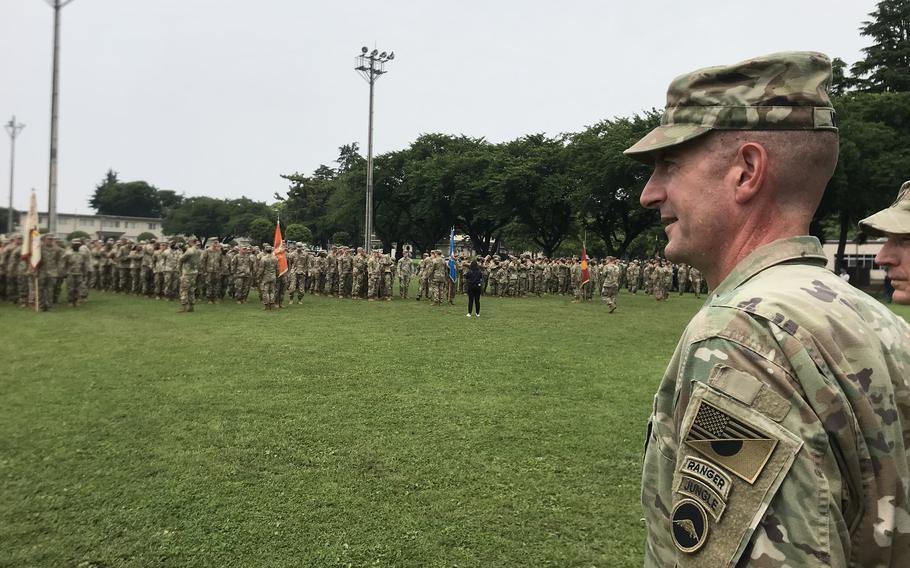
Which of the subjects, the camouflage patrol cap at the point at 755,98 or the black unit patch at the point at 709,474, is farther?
the camouflage patrol cap at the point at 755,98

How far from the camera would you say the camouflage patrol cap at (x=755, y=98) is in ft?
3.85

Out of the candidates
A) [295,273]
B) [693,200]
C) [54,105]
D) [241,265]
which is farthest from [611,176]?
[693,200]

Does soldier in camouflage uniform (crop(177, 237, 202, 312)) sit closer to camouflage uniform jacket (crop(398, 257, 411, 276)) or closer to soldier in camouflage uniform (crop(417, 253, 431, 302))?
soldier in camouflage uniform (crop(417, 253, 431, 302))

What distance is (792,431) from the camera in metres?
0.93

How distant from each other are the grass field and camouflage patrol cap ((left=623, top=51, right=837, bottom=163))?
2894 mm

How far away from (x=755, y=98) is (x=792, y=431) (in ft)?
2.22

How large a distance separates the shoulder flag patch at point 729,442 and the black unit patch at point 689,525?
9 cm

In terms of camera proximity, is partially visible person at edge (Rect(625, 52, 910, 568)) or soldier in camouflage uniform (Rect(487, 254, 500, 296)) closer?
partially visible person at edge (Rect(625, 52, 910, 568))

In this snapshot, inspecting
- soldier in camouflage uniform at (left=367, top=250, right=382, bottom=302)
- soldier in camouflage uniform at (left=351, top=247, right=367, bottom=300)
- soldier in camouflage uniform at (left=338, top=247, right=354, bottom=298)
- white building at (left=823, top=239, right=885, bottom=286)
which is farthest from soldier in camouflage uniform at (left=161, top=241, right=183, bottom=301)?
white building at (left=823, top=239, right=885, bottom=286)

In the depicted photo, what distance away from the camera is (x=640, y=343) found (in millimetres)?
11773

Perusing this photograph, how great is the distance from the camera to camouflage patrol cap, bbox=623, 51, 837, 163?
1175mm

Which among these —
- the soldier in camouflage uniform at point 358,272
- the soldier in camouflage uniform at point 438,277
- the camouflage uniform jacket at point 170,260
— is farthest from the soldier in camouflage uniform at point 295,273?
the soldier in camouflage uniform at point 438,277

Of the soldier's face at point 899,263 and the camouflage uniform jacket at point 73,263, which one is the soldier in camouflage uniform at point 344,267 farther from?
the soldier's face at point 899,263

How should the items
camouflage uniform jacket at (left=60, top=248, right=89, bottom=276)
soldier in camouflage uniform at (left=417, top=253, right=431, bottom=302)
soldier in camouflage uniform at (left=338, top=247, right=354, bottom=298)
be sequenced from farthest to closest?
1. soldier in camouflage uniform at (left=338, top=247, right=354, bottom=298)
2. soldier in camouflage uniform at (left=417, top=253, right=431, bottom=302)
3. camouflage uniform jacket at (left=60, top=248, right=89, bottom=276)
